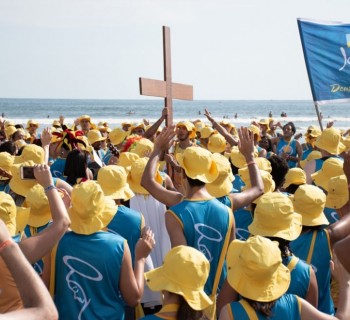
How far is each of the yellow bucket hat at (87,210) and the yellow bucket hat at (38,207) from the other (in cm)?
56

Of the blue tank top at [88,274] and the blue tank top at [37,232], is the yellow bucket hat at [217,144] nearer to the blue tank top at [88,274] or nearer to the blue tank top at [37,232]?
the blue tank top at [37,232]

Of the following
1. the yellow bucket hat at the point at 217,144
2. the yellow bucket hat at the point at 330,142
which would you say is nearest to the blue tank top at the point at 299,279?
the yellow bucket hat at the point at 330,142

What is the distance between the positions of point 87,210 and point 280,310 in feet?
4.57

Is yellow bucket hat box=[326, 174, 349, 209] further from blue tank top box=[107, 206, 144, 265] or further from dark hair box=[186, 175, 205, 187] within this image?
blue tank top box=[107, 206, 144, 265]

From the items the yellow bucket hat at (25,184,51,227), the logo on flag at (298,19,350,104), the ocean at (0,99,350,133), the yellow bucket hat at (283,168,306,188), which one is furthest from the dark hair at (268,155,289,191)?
the ocean at (0,99,350,133)

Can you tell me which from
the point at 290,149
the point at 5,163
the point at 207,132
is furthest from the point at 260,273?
the point at 290,149

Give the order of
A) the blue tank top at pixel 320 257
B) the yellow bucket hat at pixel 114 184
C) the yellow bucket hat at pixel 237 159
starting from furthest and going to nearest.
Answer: the yellow bucket hat at pixel 237 159, the yellow bucket hat at pixel 114 184, the blue tank top at pixel 320 257

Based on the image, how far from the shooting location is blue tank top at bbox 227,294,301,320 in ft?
11.0

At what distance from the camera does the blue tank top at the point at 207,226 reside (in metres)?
4.52

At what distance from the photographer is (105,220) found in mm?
4156

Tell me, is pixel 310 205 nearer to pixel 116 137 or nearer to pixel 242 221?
pixel 242 221

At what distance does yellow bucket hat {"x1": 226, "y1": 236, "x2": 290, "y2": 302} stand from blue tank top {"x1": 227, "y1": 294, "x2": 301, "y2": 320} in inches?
2.4

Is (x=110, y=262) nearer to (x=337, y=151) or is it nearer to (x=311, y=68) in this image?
(x=337, y=151)

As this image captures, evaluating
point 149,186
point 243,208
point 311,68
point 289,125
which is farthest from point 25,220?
point 289,125
